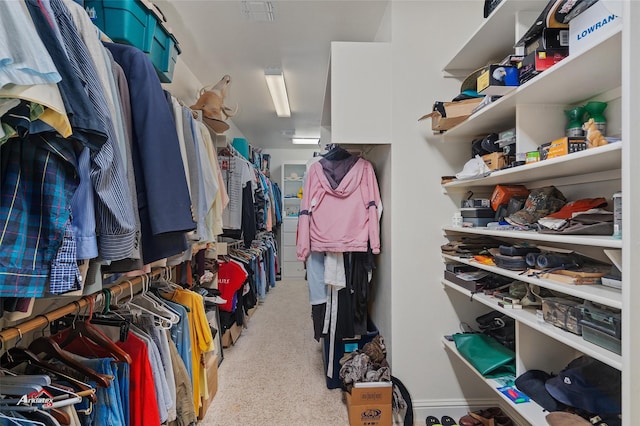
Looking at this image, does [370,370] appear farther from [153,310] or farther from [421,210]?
[153,310]

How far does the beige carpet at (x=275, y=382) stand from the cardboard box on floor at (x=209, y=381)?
0.04 metres

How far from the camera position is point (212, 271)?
2.73m

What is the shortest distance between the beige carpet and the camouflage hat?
1509mm

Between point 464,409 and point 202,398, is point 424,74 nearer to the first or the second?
point 464,409

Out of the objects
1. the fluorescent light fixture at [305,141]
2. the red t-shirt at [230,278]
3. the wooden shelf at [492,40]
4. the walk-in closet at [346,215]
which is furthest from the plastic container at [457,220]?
the fluorescent light fixture at [305,141]

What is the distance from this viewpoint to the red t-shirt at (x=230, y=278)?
9.95 ft

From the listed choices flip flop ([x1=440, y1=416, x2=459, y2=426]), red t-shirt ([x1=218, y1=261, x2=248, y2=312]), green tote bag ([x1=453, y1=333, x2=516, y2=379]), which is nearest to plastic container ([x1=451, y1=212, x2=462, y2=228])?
green tote bag ([x1=453, y1=333, x2=516, y2=379])

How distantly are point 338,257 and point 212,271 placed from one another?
116cm

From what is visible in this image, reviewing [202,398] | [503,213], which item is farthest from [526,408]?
[202,398]

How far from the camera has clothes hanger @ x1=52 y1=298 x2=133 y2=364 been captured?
1.25 m

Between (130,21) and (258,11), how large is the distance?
102 cm

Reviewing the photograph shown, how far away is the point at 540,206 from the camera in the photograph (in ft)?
4.56

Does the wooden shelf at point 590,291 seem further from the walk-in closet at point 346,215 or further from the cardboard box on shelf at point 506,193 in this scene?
the cardboard box on shelf at point 506,193

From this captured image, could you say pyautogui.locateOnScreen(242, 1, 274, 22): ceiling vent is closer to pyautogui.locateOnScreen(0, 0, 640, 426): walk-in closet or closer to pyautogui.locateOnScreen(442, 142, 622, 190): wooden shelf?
pyautogui.locateOnScreen(0, 0, 640, 426): walk-in closet
